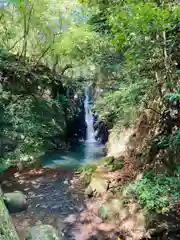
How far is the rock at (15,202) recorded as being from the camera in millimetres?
4277

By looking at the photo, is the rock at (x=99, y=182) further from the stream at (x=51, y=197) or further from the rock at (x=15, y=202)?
the rock at (x=15, y=202)

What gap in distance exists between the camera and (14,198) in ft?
14.5

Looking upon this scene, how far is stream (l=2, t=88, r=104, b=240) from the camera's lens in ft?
13.3

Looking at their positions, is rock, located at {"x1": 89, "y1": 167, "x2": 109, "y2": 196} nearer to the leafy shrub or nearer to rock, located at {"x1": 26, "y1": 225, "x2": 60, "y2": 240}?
the leafy shrub

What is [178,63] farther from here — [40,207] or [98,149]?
[98,149]

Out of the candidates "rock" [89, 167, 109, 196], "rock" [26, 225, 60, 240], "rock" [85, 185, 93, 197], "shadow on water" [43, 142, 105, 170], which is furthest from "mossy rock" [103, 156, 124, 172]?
"rock" [26, 225, 60, 240]

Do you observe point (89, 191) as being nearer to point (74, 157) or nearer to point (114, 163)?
point (114, 163)

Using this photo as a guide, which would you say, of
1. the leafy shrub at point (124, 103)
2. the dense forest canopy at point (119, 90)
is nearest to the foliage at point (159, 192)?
the dense forest canopy at point (119, 90)

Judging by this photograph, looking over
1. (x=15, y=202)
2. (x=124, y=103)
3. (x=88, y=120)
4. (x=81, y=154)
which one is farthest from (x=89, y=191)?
(x=88, y=120)

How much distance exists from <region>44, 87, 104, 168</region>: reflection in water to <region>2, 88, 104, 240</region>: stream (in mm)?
39

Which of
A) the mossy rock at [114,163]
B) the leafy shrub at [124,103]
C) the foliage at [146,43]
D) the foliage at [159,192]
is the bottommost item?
the mossy rock at [114,163]

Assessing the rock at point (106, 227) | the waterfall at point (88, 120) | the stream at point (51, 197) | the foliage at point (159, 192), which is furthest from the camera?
the waterfall at point (88, 120)

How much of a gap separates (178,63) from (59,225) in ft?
12.5

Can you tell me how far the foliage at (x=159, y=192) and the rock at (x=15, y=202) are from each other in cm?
255
